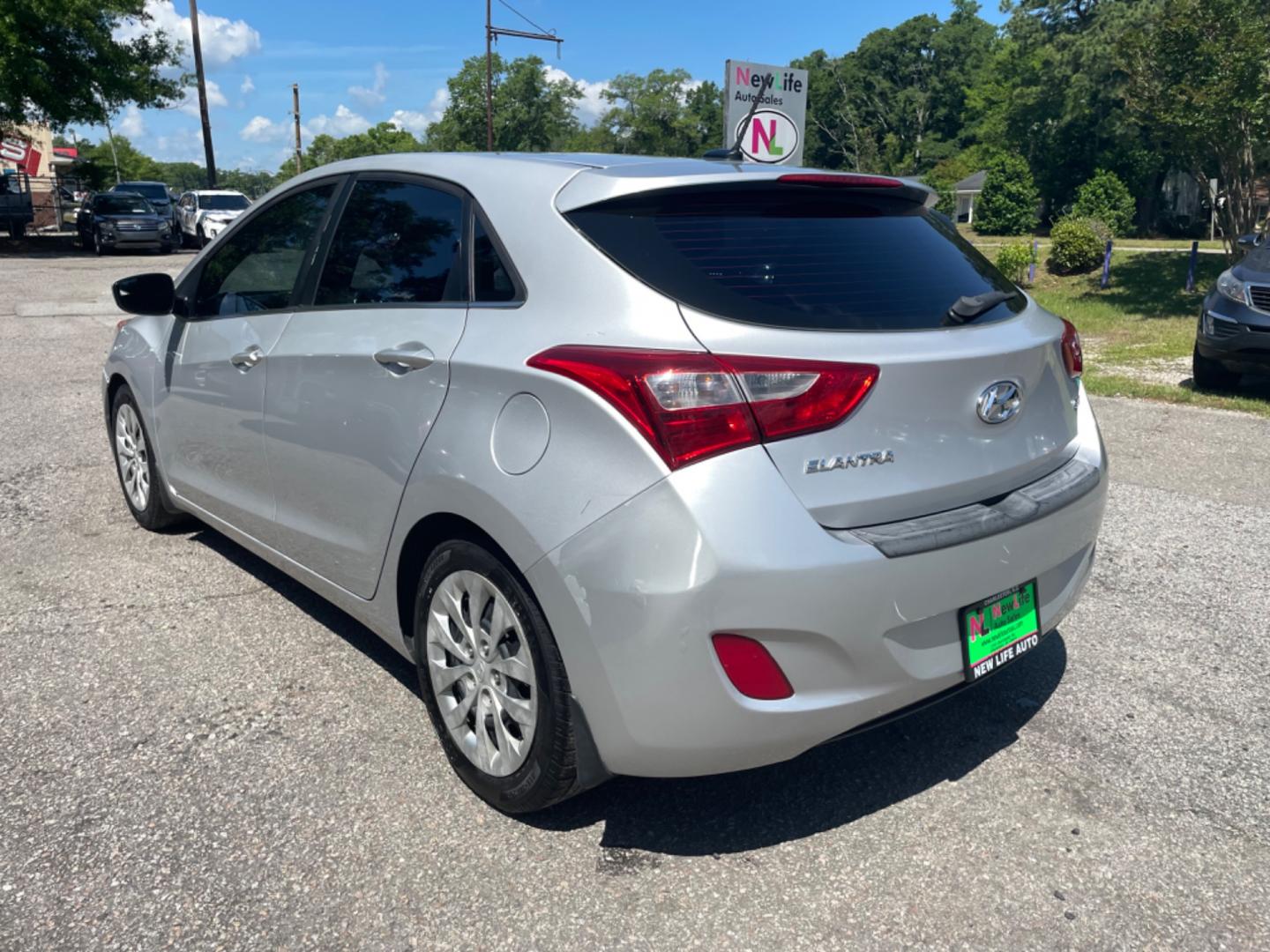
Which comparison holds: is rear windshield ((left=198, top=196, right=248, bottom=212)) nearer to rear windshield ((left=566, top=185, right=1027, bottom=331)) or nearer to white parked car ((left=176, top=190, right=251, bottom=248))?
white parked car ((left=176, top=190, right=251, bottom=248))

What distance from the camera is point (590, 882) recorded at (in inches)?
102

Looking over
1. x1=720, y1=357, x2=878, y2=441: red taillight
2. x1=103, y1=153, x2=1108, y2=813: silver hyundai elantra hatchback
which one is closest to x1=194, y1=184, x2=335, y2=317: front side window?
x1=103, y1=153, x2=1108, y2=813: silver hyundai elantra hatchback

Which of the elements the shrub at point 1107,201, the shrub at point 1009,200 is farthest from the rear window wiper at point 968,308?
the shrub at point 1009,200

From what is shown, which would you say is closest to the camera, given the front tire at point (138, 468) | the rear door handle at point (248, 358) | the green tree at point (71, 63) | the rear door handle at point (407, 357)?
the rear door handle at point (407, 357)

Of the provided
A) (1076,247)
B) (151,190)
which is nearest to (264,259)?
(1076,247)

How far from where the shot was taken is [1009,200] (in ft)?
147

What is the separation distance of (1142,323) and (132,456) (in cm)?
1363

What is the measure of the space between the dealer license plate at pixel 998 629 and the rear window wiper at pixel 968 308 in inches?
27.6

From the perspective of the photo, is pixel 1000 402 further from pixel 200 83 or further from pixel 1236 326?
pixel 200 83

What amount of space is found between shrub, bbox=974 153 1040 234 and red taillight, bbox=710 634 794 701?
46507 millimetres

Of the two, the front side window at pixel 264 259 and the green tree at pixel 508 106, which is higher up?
the green tree at pixel 508 106

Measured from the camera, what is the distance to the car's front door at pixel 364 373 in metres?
2.92

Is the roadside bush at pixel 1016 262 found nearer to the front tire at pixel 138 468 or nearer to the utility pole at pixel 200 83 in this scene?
the front tire at pixel 138 468

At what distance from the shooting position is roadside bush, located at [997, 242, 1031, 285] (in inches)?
772
